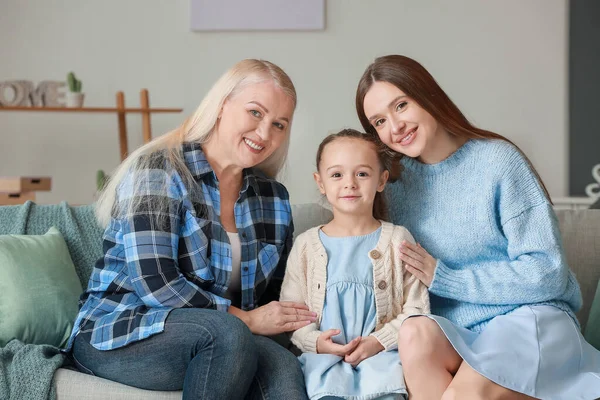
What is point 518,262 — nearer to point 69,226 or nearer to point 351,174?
point 351,174

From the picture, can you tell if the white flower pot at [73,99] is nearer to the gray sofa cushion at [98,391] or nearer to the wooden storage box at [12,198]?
the wooden storage box at [12,198]

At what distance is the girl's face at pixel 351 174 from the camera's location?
1.81 meters

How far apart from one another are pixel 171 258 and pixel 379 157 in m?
0.58

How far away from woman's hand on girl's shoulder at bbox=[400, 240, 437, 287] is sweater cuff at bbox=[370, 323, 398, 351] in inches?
5.9

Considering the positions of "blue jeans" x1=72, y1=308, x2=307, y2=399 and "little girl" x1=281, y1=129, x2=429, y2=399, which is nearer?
"blue jeans" x1=72, y1=308, x2=307, y2=399

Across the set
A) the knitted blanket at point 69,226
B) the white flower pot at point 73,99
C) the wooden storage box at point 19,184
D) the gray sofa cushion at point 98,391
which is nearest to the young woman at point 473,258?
the gray sofa cushion at point 98,391

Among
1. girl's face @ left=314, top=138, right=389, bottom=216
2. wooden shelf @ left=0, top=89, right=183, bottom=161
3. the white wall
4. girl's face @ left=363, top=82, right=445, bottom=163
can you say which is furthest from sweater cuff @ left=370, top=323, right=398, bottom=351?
the white wall

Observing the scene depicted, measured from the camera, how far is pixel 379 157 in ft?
6.16

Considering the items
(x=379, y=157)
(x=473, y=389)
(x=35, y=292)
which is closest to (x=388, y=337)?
(x=473, y=389)

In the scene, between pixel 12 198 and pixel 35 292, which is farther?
pixel 12 198

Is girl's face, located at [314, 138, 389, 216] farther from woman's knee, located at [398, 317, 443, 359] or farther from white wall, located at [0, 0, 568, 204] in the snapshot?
white wall, located at [0, 0, 568, 204]

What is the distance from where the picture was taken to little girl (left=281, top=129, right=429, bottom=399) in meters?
1.68

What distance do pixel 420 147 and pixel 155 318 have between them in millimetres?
777

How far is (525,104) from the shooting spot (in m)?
4.47
